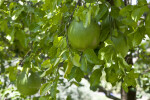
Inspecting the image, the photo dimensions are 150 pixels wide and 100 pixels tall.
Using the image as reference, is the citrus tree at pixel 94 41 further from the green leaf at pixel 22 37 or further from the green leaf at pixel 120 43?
the green leaf at pixel 22 37

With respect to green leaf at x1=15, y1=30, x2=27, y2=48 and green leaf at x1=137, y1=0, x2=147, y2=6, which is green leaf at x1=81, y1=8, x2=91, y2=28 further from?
green leaf at x1=15, y1=30, x2=27, y2=48

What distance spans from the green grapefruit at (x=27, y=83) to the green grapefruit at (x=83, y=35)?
940 millimetres

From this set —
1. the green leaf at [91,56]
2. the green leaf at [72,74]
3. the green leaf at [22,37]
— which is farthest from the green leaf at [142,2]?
the green leaf at [22,37]

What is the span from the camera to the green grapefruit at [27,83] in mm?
1758

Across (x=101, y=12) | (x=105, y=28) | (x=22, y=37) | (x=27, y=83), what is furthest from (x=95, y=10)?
(x=27, y=83)

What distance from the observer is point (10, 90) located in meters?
2.34

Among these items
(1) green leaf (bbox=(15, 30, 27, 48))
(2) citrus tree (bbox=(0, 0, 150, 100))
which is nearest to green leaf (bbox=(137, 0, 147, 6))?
(2) citrus tree (bbox=(0, 0, 150, 100))

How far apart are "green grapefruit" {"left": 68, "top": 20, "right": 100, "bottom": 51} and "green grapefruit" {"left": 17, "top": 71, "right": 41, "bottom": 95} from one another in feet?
3.08

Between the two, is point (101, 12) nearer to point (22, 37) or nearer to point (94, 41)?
point (94, 41)

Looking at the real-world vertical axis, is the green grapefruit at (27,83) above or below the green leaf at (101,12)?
below

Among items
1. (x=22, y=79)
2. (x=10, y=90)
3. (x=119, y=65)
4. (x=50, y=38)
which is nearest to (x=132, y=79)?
(x=119, y=65)

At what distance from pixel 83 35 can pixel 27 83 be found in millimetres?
1015

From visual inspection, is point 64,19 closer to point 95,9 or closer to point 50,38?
point 50,38

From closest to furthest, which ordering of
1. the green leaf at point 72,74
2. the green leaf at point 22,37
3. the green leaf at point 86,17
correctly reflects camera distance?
the green leaf at point 86,17, the green leaf at point 72,74, the green leaf at point 22,37
